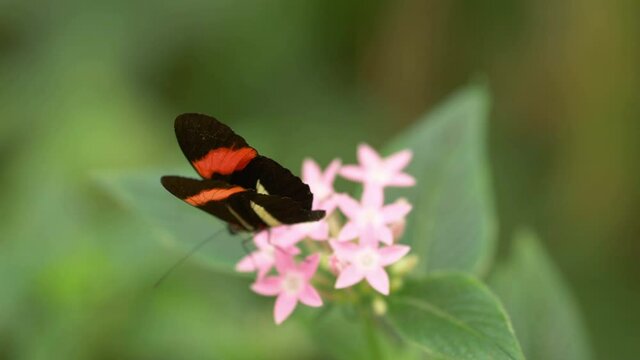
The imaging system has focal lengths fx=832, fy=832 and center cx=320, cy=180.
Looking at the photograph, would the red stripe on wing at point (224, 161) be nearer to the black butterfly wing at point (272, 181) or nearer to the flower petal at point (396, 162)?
the black butterfly wing at point (272, 181)

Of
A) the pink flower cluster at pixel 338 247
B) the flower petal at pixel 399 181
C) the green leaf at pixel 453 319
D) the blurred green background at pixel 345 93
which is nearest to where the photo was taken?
the green leaf at pixel 453 319

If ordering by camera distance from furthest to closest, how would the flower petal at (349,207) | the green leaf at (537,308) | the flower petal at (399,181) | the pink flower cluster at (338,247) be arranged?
the green leaf at (537,308), the flower petal at (399,181), the flower petal at (349,207), the pink flower cluster at (338,247)

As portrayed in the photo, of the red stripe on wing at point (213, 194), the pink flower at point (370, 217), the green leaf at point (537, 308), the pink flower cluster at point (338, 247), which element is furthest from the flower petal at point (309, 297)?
the green leaf at point (537, 308)

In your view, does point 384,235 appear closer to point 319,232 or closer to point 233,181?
point 319,232

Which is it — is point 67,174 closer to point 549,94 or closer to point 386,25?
point 386,25

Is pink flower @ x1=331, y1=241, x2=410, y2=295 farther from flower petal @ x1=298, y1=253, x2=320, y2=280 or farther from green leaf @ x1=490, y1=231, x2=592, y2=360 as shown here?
green leaf @ x1=490, y1=231, x2=592, y2=360

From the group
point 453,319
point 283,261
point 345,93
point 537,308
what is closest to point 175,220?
point 283,261
